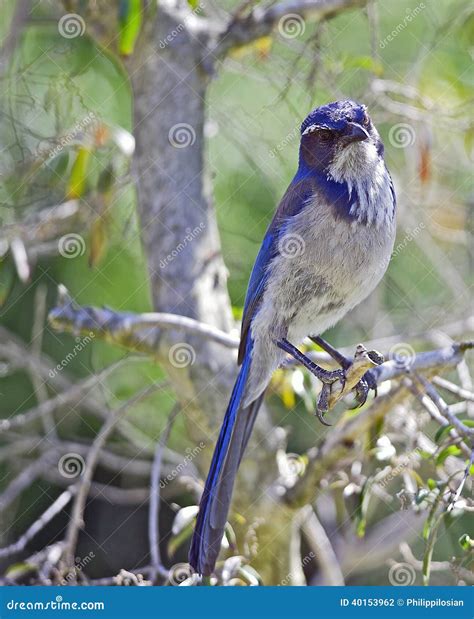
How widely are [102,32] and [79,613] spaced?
2.32 metres

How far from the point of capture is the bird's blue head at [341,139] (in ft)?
9.39

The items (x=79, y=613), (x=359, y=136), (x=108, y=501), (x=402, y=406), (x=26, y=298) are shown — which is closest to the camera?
(x=359, y=136)

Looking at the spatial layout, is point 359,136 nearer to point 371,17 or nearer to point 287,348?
point 287,348

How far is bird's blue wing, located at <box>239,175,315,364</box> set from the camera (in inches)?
119

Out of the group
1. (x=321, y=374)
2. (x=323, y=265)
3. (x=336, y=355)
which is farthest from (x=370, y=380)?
(x=323, y=265)

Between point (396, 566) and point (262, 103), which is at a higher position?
point (262, 103)

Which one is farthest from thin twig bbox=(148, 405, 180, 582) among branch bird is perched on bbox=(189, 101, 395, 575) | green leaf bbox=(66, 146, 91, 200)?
green leaf bbox=(66, 146, 91, 200)

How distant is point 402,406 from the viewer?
134 inches

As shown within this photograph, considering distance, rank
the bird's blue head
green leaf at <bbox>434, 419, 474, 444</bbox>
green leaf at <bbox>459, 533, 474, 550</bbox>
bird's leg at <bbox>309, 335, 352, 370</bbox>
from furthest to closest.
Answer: bird's leg at <bbox>309, 335, 352, 370</bbox> < the bird's blue head < green leaf at <bbox>434, 419, 474, 444</bbox> < green leaf at <bbox>459, 533, 474, 550</bbox>

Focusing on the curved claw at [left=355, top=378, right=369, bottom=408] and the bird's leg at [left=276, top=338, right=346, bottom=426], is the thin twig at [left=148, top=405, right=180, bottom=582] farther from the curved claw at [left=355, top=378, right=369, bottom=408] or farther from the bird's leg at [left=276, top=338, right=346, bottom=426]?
the curved claw at [left=355, top=378, right=369, bottom=408]

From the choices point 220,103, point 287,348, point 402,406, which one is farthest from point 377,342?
point 220,103

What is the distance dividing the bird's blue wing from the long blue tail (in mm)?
87

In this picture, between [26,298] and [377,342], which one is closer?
[377,342]

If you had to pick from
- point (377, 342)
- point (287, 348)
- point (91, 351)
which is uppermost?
point (91, 351)
